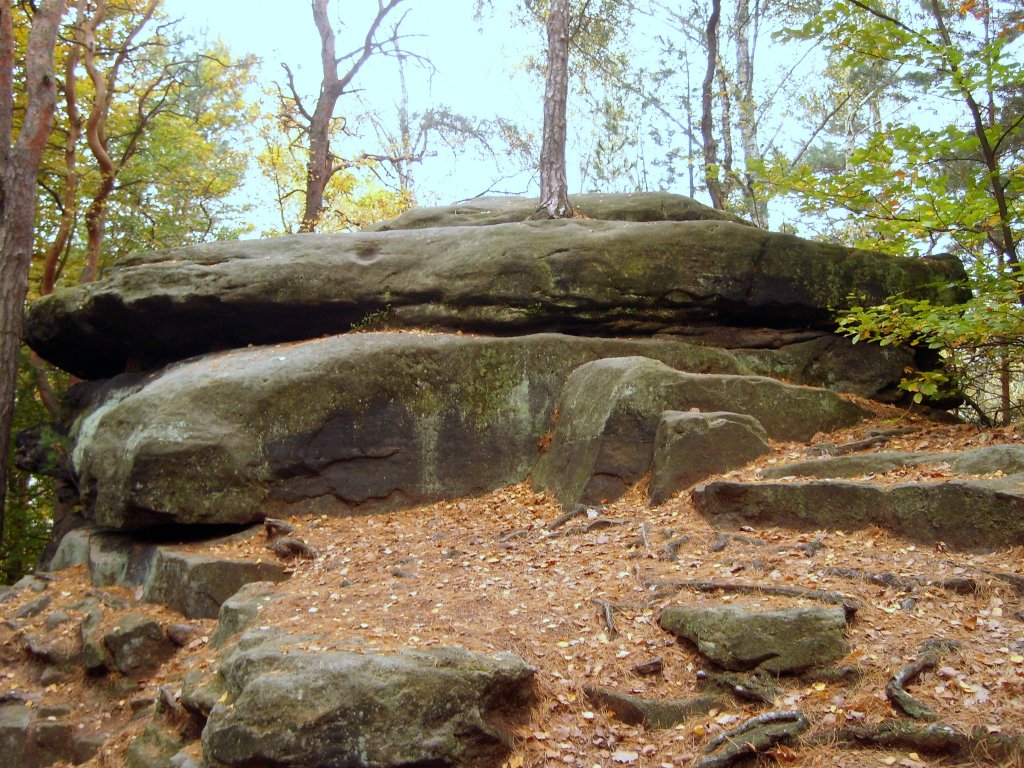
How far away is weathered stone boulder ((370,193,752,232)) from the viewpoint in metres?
13.6

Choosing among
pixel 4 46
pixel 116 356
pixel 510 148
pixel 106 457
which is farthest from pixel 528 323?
pixel 510 148

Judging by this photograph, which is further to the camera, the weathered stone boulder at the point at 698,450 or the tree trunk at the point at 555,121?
the tree trunk at the point at 555,121

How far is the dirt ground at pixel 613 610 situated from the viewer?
14.4 ft

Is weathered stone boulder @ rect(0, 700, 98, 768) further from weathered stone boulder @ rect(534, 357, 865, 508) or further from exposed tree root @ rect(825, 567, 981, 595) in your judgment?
exposed tree root @ rect(825, 567, 981, 595)

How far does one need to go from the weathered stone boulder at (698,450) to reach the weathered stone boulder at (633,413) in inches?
17.8

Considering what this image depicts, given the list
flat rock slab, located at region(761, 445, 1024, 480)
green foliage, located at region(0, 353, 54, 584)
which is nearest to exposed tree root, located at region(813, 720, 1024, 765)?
flat rock slab, located at region(761, 445, 1024, 480)

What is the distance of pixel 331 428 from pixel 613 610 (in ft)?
16.4

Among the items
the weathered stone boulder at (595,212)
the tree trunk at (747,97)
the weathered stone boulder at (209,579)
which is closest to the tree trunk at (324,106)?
the weathered stone boulder at (595,212)

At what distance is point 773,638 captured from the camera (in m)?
4.82

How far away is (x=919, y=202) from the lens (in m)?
10.0

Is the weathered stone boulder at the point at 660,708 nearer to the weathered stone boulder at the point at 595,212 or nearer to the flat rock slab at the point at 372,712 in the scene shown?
the flat rock slab at the point at 372,712

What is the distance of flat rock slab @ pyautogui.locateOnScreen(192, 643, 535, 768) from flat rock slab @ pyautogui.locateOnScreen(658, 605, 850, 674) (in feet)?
3.80

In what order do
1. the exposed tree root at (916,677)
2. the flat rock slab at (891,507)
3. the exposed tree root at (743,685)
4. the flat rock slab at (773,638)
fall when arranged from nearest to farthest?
1. the exposed tree root at (916,677)
2. the exposed tree root at (743,685)
3. the flat rock slab at (773,638)
4. the flat rock slab at (891,507)

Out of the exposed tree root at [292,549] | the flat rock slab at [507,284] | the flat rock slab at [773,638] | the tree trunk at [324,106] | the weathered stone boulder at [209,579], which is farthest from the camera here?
the tree trunk at [324,106]
